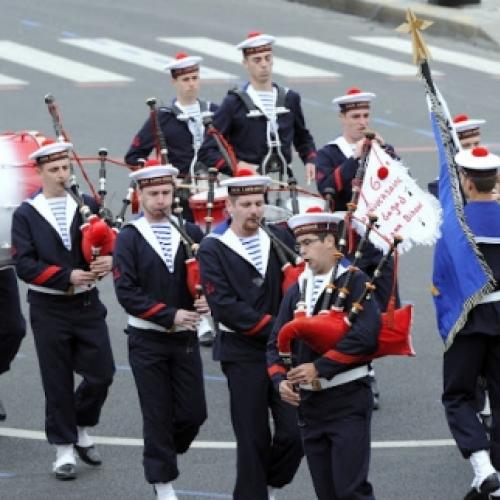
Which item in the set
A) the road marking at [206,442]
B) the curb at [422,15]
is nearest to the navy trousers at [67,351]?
the road marking at [206,442]

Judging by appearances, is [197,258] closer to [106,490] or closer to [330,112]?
[106,490]

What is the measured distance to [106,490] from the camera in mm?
12625

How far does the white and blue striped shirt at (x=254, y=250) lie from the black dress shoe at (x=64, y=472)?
2092 mm

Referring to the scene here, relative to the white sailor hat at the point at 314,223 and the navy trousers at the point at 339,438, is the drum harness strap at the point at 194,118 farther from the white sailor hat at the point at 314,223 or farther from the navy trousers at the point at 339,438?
the navy trousers at the point at 339,438

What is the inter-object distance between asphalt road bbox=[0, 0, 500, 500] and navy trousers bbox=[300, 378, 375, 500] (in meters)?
1.51

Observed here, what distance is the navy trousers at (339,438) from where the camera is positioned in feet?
35.2

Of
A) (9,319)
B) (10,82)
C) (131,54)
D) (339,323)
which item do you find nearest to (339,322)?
(339,323)

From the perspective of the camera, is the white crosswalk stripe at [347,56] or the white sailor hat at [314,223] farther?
the white crosswalk stripe at [347,56]

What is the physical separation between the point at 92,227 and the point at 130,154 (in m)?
3.55

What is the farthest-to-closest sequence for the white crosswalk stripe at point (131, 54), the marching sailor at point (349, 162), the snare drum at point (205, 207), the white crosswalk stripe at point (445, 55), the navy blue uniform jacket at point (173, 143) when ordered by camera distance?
the white crosswalk stripe at point (445, 55)
the white crosswalk stripe at point (131, 54)
the navy blue uniform jacket at point (173, 143)
the snare drum at point (205, 207)
the marching sailor at point (349, 162)

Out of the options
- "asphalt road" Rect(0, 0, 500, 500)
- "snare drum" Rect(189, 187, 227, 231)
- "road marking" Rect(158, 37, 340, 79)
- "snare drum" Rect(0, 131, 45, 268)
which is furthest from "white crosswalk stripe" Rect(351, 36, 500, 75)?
"snare drum" Rect(0, 131, 45, 268)

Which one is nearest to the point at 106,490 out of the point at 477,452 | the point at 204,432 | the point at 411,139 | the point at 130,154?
the point at 204,432

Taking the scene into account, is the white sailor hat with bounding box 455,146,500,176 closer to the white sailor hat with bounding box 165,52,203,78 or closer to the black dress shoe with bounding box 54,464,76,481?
the black dress shoe with bounding box 54,464,76,481

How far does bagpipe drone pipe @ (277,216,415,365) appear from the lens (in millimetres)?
10695
